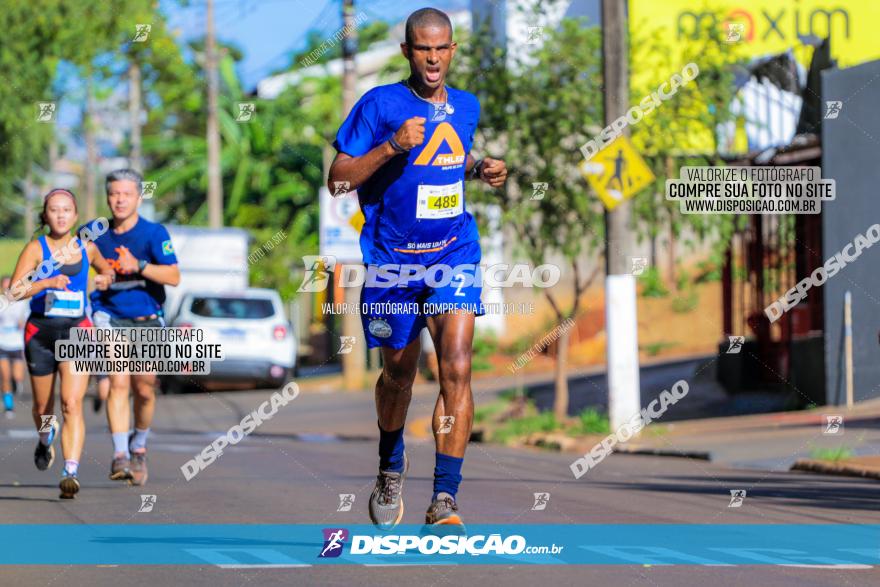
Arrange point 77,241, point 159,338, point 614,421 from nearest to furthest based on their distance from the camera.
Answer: point 77,241 → point 159,338 → point 614,421

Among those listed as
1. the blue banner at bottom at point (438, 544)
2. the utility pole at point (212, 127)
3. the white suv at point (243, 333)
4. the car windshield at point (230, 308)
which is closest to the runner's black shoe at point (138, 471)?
the blue banner at bottom at point (438, 544)

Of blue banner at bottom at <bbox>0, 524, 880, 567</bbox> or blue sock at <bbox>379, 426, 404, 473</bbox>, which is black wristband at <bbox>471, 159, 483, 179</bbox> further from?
blue banner at bottom at <bbox>0, 524, 880, 567</bbox>

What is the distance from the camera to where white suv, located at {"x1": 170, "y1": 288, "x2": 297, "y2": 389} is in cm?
2700

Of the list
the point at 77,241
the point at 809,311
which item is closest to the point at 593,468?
the point at 77,241

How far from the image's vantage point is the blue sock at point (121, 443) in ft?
36.7

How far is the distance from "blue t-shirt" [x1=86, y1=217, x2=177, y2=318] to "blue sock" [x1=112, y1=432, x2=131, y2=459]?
807 mm

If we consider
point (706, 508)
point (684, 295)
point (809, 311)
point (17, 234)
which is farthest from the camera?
point (17, 234)

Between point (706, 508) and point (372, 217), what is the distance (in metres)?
3.49

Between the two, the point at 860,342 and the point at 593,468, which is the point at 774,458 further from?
the point at 860,342

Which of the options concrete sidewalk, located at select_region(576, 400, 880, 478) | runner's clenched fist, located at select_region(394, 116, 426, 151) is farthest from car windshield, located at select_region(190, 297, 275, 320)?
runner's clenched fist, located at select_region(394, 116, 426, 151)

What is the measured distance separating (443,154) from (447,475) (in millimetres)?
1424

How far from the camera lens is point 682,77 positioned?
61.2 feet

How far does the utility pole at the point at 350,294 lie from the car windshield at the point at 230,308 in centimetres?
141

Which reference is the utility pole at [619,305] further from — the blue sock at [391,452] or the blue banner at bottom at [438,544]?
the blue sock at [391,452]
